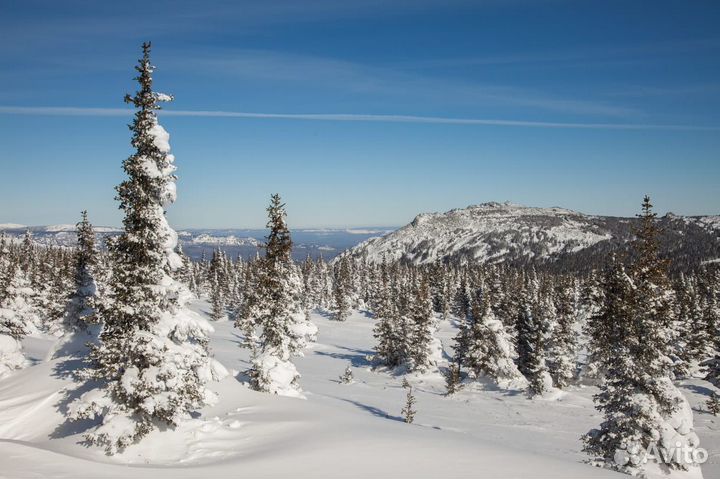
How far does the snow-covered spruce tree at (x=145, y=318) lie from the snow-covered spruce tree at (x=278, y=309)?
8.54m

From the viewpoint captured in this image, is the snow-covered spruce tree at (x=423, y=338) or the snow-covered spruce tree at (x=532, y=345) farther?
the snow-covered spruce tree at (x=423, y=338)

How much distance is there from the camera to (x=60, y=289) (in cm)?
5516

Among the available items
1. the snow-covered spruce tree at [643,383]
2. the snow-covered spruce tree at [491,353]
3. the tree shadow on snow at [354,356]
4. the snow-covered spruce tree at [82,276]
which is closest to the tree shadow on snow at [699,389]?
the snow-covered spruce tree at [491,353]

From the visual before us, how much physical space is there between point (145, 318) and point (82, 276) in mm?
19853

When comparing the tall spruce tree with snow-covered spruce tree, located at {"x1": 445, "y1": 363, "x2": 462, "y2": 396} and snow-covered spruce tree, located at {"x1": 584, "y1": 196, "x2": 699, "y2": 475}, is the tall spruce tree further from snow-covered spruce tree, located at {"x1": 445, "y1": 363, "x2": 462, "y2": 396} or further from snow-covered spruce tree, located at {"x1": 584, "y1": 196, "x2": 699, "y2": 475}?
snow-covered spruce tree, located at {"x1": 584, "y1": 196, "x2": 699, "y2": 475}

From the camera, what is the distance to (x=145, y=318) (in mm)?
14555

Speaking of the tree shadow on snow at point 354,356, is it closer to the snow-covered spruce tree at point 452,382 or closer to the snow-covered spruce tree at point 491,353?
the snow-covered spruce tree at point 491,353

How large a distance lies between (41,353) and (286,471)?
35261 mm

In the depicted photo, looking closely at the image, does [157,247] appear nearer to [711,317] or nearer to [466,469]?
[466,469]

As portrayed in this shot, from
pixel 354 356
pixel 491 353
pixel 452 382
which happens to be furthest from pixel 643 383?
pixel 354 356

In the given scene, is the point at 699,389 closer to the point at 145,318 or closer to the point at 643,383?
the point at 643,383

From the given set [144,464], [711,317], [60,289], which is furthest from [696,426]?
[60,289]

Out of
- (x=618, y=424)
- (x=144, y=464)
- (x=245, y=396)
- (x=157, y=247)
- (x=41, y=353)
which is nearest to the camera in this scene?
(x=144, y=464)

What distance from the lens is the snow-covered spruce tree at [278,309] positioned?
938 inches
